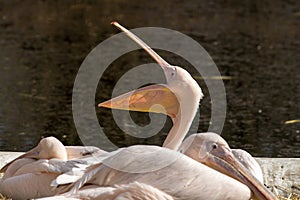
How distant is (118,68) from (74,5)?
3.20 metres

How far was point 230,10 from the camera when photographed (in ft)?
33.9

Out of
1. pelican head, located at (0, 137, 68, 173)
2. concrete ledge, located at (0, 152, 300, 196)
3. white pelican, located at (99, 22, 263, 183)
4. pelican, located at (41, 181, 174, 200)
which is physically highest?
white pelican, located at (99, 22, 263, 183)

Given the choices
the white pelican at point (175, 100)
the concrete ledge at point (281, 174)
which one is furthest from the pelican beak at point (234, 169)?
the concrete ledge at point (281, 174)

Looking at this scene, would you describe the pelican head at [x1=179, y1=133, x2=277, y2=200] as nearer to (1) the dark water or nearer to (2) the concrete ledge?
(2) the concrete ledge

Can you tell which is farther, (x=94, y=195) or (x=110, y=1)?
(x=110, y=1)

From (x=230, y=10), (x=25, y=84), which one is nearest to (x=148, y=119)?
(x=25, y=84)

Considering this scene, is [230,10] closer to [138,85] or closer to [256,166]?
[138,85]

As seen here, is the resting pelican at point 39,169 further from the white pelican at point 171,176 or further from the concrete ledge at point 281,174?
→ the concrete ledge at point 281,174

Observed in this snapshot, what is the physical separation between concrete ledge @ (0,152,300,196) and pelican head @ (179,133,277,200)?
0.51m

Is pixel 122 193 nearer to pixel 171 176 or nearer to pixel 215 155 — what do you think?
pixel 171 176

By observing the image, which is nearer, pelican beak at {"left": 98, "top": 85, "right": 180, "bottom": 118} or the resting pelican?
the resting pelican

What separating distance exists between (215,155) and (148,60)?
437cm

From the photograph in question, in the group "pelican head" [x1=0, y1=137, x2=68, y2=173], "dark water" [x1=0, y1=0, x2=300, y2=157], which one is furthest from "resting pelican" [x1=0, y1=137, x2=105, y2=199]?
"dark water" [x1=0, y1=0, x2=300, y2=157]

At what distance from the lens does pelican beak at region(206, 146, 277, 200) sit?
3176 millimetres
